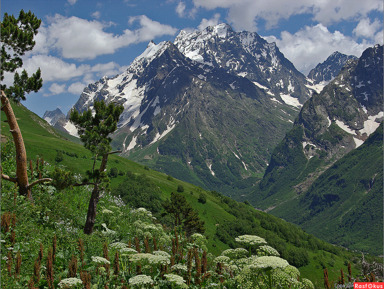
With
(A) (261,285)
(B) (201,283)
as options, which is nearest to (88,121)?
(B) (201,283)

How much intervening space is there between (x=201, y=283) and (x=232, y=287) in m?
1.15

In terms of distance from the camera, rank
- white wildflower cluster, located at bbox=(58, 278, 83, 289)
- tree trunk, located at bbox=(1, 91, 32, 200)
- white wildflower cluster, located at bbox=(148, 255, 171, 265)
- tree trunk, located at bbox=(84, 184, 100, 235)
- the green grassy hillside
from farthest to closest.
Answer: the green grassy hillside → tree trunk, located at bbox=(1, 91, 32, 200) → tree trunk, located at bbox=(84, 184, 100, 235) → white wildflower cluster, located at bbox=(148, 255, 171, 265) → white wildflower cluster, located at bbox=(58, 278, 83, 289)

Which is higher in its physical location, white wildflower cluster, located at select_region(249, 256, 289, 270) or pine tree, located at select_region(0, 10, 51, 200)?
pine tree, located at select_region(0, 10, 51, 200)

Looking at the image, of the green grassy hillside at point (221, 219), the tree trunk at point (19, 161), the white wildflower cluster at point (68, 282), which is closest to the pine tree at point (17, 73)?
the tree trunk at point (19, 161)

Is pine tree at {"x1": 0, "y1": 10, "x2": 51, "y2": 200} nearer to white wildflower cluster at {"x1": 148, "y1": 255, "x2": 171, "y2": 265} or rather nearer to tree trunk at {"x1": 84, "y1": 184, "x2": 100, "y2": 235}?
tree trunk at {"x1": 84, "y1": 184, "x2": 100, "y2": 235}

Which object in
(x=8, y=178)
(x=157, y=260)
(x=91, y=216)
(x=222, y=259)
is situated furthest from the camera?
(x=8, y=178)

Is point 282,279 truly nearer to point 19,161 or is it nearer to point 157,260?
point 157,260

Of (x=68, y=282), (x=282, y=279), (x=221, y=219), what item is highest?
(x=68, y=282)

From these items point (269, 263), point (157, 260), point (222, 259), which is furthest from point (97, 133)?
point (269, 263)

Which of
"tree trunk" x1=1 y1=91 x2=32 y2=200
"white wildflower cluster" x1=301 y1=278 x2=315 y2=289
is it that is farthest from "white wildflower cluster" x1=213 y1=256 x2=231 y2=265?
"tree trunk" x1=1 y1=91 x2=32 y2=200

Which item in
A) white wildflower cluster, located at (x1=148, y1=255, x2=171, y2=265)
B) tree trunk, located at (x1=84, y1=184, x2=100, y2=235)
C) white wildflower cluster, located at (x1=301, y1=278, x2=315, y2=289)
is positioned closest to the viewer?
white wildflower cluster, located at (x1=301, y1=278, x2=315, y2=289)

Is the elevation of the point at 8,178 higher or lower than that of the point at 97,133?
lower

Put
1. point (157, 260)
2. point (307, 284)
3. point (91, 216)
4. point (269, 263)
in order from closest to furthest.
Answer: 1. point (269, 263)
2. point (307, 284)
3. point (157, 260)
4. point (91, 216)

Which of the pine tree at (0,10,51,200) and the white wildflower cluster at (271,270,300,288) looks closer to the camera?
the white wildflower cluster at (271,270,300,288)
